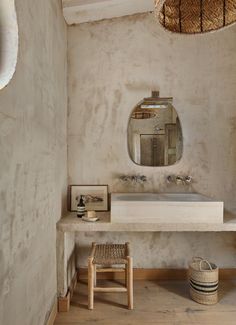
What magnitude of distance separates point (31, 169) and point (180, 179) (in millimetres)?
1721

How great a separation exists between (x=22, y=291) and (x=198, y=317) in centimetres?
150

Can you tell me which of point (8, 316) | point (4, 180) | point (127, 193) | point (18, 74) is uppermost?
point (18, 74)

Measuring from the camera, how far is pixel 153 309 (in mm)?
2283

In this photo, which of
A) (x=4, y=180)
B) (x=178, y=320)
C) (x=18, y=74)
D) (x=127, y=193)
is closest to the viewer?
(x=4, y=180)

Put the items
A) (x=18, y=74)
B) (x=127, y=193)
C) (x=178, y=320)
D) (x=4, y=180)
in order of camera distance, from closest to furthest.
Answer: (x=4, y=180), (x=18, y=74), (x=178, y=320), (x=127, y=193)

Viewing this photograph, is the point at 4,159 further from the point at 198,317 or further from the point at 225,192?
the point at 225,192

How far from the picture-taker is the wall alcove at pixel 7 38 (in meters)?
0.88

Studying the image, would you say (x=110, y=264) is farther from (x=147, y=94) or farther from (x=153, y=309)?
(x=147, y=94)

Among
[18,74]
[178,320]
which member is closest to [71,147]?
[18,74]

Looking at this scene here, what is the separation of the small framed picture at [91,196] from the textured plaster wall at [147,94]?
0.23ft

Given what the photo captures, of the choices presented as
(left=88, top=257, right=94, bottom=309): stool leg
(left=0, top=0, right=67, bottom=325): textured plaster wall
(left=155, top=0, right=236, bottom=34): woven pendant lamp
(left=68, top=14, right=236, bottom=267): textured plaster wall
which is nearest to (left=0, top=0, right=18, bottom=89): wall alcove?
(left=0, top=0, right=67, bottom=325): textured plaster wall

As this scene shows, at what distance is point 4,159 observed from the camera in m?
1.22

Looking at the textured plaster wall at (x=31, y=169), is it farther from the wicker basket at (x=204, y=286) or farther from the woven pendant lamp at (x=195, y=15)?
the wicker basket at (x=204, y=286)

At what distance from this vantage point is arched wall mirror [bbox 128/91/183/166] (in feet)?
9.30
